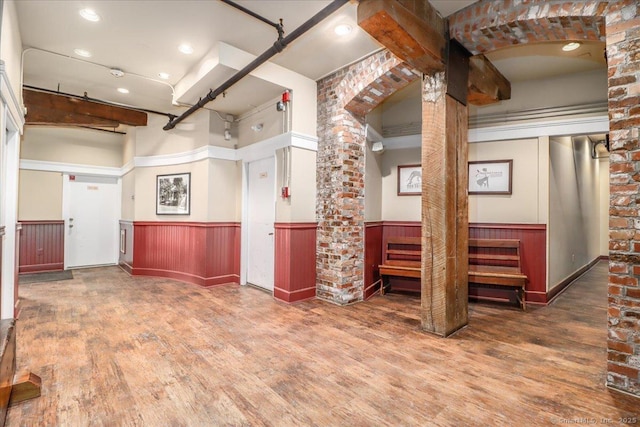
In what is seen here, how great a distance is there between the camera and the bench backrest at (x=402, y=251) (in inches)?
185

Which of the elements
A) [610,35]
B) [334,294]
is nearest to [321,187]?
[334,294]

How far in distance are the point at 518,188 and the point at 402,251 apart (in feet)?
5.98

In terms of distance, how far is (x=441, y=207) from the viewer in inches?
119

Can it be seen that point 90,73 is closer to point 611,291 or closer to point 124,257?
point 124,257

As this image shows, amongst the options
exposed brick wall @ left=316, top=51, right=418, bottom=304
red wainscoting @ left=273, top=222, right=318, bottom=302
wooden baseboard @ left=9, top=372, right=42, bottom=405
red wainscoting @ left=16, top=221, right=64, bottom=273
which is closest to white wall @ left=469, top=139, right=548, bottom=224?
exposed brick wall @ left=316, top=51, right=418, bottom=304

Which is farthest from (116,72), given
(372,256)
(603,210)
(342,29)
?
(603,210)

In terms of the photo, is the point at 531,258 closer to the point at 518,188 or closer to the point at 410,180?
the point at 518,188

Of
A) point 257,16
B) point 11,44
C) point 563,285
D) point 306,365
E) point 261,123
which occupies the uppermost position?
point 257,16

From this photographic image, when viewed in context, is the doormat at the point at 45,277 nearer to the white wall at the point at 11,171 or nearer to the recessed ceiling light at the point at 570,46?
the white wall at the point at 11,171

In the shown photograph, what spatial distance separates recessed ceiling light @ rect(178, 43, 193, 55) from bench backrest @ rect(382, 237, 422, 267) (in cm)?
377

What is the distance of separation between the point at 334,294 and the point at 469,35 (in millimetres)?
3227

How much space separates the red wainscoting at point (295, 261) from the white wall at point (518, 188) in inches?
95.1

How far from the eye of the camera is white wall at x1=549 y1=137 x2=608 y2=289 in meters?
4.44

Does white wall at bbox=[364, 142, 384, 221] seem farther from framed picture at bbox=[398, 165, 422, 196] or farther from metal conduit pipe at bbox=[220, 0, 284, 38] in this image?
metal conduit pipe at bbox=[220, 0, 284, 38]
